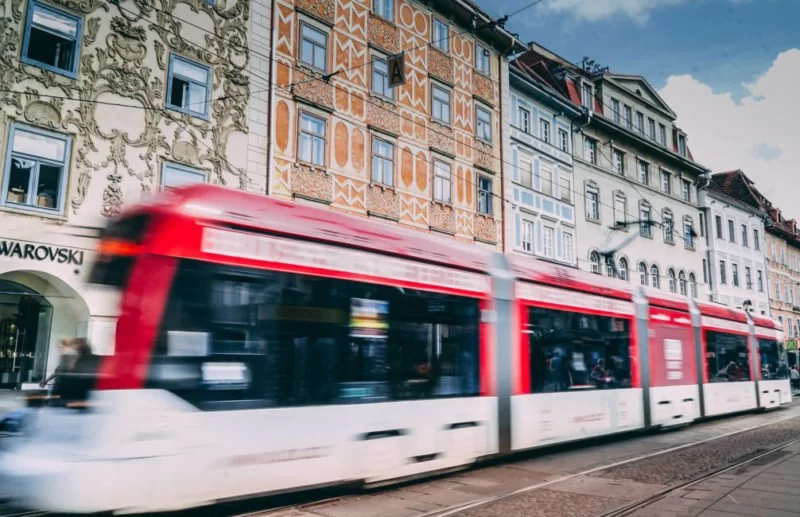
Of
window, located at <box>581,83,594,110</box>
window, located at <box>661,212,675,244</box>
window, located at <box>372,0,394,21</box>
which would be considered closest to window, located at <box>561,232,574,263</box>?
window, located at <box>581,83,594,110</box>

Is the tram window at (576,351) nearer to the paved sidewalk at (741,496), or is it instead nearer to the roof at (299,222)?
the roof at (299,222)

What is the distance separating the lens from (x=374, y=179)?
2059 centimetres

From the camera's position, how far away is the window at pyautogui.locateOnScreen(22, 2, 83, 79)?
14.2 meters

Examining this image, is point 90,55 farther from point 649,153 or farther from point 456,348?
point 649,153

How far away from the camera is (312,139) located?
1892 cm

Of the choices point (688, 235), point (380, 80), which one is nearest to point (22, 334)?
point (380, 80)

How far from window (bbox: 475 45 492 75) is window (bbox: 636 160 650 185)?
1333 cm

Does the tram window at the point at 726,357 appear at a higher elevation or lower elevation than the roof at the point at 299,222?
lower

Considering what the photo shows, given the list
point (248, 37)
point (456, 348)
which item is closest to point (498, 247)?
point (248, 37)

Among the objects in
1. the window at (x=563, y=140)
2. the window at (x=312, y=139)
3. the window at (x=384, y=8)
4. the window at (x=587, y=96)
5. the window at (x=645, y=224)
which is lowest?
the window at (x=312, y=139)

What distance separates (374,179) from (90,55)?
27.7 feet

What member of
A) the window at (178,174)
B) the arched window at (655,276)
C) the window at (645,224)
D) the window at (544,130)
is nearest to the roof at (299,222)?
the window at (178,174)

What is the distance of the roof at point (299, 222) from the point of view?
639cm

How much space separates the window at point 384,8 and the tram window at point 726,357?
1311cm
